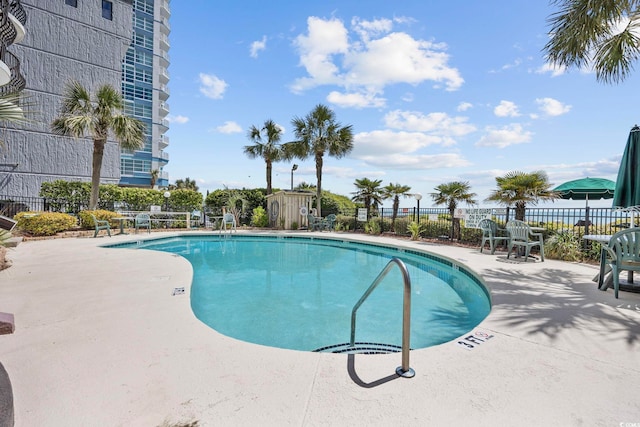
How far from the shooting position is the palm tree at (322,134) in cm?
1549

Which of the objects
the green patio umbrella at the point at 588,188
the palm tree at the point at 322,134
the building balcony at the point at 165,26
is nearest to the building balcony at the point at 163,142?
the building balcony at the point at 165,26

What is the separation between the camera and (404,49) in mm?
8727

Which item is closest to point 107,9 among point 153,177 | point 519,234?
point 153,177

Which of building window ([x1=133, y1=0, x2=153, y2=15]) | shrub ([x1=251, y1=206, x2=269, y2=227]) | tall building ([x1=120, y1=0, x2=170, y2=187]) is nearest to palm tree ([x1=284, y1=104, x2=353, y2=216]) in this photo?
shrub ([x1=251, y1=206, x2=269, y2=227])

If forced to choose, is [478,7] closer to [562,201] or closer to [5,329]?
[562,201]

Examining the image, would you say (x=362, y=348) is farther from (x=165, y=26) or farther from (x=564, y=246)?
(x=165, y=26)

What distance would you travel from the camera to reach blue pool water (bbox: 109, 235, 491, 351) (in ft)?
12.2

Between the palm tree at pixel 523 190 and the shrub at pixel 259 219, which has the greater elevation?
the palm tree at pixel 523 190

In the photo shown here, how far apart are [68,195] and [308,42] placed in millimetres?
12597

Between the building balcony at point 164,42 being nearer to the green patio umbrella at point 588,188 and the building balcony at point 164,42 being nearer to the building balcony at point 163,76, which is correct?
the building balcony at point 163,76

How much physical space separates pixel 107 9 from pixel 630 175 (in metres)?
29.1

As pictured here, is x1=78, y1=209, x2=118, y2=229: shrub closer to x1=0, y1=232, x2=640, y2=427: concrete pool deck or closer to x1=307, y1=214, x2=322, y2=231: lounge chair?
x1=307, y1=214, x2=322, y2=231: lounge chair

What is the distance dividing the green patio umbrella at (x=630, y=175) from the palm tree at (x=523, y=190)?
3.55 m

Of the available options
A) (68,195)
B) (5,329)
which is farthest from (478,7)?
(68,195)
